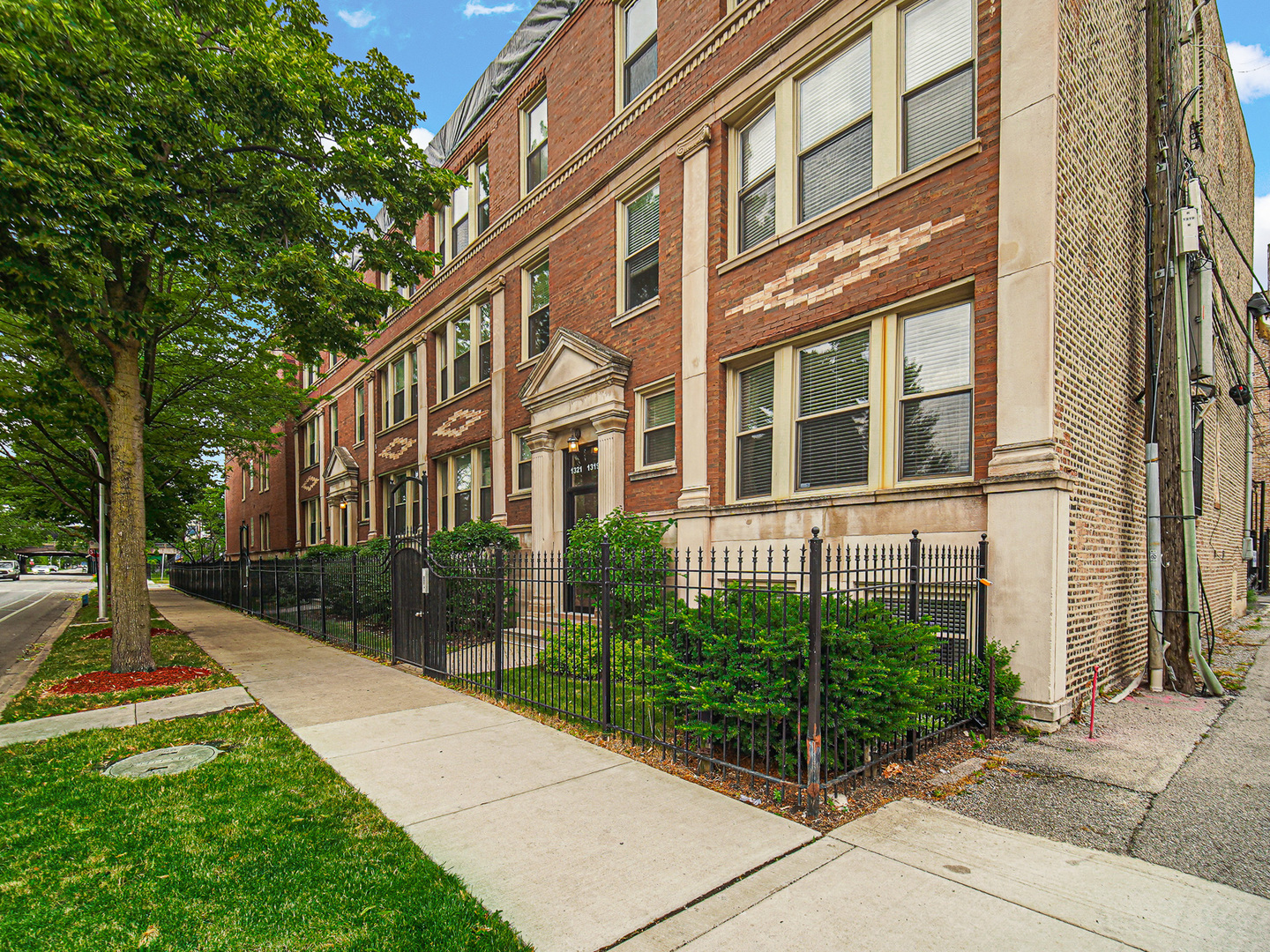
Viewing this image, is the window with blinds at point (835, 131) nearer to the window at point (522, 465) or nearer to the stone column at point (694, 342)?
the stone column at point (694, 342)

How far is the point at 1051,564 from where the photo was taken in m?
6.02

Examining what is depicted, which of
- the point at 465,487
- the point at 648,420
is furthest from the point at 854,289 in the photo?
the point at 465,487

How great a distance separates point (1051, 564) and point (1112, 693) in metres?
2.49

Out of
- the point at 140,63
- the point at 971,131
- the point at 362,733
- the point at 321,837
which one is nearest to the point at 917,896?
the point at 321,837

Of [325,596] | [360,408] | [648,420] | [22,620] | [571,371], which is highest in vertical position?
[360,408]

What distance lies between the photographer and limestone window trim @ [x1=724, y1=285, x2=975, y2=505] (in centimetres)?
750

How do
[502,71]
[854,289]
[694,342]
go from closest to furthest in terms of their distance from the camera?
[854,289], [694,342], [502,71]

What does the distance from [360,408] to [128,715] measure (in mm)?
18185

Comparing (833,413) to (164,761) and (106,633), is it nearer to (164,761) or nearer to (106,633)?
(164,761)

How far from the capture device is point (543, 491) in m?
13.4

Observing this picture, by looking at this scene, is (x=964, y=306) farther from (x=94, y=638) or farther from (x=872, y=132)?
(x=94, y=638)

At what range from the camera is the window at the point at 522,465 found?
14617mm

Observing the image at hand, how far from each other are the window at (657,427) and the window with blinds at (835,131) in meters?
3.62

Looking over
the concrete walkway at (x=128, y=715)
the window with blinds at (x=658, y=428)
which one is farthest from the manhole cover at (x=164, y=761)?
the window with blinds at (x=658, y=428)
